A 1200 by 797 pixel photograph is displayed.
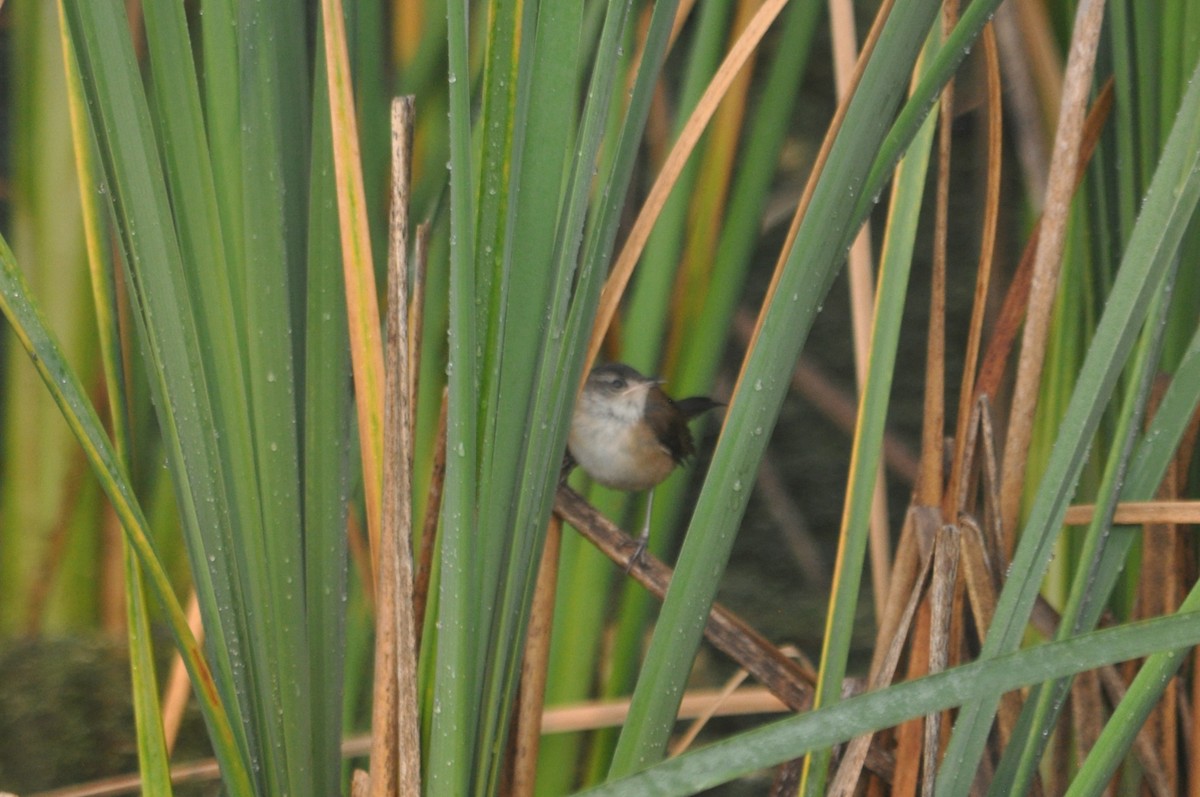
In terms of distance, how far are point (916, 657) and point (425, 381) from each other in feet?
1.73

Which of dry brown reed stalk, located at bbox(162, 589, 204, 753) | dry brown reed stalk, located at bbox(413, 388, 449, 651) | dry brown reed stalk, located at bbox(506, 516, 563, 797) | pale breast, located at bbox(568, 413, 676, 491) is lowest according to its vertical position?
dry brown reed stalk, located at bbox(162, 589, 204, 753)

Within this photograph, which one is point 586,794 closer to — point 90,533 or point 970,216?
point 90,533

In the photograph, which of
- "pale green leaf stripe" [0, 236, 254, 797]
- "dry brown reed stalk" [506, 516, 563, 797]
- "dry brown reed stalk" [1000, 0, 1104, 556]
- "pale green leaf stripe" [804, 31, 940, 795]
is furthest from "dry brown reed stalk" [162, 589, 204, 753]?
"dry brown reed stalk" [1000, 0, 1104, 556]

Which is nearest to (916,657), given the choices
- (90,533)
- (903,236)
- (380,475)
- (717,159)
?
(903,236)

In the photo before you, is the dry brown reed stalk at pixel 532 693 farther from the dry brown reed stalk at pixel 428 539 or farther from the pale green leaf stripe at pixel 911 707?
the pale green leaf stripe at pixel 911 707

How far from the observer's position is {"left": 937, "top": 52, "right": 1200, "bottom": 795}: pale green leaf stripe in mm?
679

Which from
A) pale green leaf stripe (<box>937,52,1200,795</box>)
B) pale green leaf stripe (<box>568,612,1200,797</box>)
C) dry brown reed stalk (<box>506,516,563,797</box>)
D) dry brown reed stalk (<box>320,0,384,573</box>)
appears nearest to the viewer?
pale green leaf stripe (<box>568,612,1200,797</box>)

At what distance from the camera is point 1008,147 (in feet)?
6.63

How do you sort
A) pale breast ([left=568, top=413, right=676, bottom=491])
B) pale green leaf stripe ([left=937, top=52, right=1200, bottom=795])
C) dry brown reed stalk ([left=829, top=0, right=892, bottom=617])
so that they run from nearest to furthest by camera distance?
1. pale green leaf stripe ([left=937, top=52, right=1200, bottom=795])
2. dry brown reed stalk ([left=829, top=0, right=892, bottom=617])
3. pale breast ([left=568, top=413, right=676, bottom=491])

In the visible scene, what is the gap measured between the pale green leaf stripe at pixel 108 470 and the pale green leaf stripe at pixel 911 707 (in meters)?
0.26

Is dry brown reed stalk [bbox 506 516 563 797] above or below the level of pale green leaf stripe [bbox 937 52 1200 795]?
below

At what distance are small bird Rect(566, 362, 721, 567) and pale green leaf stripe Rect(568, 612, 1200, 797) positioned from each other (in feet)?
3.17

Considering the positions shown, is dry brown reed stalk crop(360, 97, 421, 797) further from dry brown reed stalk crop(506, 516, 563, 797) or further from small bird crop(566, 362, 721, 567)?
small bird crop(566, 362, 721, 567)

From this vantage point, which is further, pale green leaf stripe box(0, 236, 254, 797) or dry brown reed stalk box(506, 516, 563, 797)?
dry brown reed stalk box(506, 516, 563, 797)
